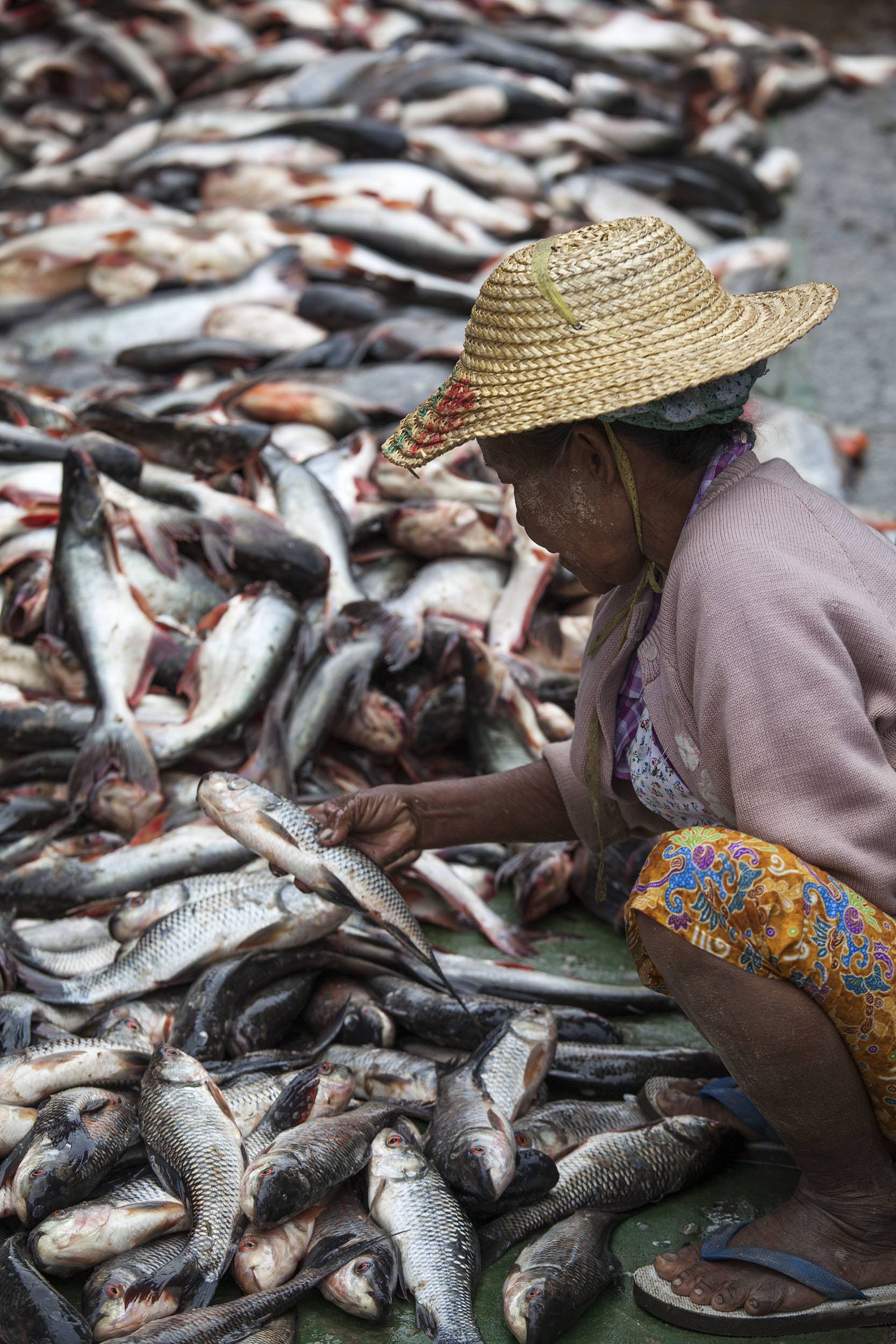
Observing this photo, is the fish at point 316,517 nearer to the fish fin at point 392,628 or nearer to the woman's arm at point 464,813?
the fish fin at point 392,628

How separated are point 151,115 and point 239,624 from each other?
251 inches

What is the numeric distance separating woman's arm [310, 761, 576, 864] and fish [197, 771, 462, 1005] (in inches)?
3.1

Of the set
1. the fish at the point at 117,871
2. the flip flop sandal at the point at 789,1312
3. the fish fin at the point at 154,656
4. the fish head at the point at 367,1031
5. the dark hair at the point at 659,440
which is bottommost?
the fish at the point at 117,871

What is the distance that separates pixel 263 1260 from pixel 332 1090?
0.45 metres

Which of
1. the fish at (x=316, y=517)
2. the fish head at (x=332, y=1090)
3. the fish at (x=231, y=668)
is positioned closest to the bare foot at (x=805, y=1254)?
the fish head at (x=332, y=1090)

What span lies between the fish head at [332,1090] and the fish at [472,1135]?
190 mm

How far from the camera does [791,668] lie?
1.98 metres

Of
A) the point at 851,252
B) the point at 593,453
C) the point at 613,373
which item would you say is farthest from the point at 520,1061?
the point at 851,252

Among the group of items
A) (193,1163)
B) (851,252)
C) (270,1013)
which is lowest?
(270,1013)

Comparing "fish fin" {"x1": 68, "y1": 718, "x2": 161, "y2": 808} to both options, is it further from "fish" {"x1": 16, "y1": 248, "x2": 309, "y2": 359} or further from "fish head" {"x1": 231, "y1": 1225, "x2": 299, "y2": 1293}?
"fish" {"x1": 16, "y1": 248, "x2": 309, "y2": 359}

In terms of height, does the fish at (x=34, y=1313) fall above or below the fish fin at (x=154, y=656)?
above

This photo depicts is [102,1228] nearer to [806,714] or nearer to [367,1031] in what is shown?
[367,1031]

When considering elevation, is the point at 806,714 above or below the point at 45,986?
above

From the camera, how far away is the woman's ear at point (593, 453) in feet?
7.04
